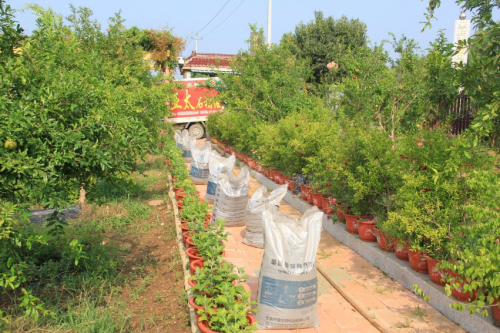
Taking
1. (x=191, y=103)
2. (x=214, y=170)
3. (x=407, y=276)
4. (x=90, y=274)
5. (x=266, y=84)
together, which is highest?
(x=266, y=84)

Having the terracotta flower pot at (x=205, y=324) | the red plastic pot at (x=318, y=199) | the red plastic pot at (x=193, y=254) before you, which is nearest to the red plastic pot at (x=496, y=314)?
the terracotta flower pot at (x=205, y=324)

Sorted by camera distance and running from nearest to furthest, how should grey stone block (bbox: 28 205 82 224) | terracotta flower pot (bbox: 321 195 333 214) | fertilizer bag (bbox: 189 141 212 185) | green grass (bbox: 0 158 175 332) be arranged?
green grass (bbox: 0 158 175 332) < terracotta flower pot (bbox: 321 195 333 214) < grey stone block (bbox: 28 205 82 224) < fertilizer bag (bbox: 189 141 212 185)

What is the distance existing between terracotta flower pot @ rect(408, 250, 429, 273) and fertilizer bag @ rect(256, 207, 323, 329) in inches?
55.8

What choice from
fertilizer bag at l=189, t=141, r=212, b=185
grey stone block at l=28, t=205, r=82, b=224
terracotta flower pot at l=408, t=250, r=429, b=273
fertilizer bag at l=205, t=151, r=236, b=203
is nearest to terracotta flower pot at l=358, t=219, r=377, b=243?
terracotta flower pot at l=408, t=250, r=429, b=273

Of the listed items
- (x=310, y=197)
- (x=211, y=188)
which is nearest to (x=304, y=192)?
(x=310, y=197)

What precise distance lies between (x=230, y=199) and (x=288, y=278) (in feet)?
10.7

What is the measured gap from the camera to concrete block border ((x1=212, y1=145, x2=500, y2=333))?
3498mm

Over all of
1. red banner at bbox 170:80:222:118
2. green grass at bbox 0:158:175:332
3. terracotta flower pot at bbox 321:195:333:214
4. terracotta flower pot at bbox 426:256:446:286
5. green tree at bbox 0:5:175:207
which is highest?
red banner at bbox 170:80:222:118

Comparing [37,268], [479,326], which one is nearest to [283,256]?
[479,326]

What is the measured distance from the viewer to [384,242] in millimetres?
5023

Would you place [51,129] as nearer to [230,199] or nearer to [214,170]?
[230,199]

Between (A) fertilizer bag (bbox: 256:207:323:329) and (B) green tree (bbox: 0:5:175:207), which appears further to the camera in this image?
(A) fertilizer bag (bbox: 256:207:323:329)

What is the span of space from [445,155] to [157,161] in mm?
11412

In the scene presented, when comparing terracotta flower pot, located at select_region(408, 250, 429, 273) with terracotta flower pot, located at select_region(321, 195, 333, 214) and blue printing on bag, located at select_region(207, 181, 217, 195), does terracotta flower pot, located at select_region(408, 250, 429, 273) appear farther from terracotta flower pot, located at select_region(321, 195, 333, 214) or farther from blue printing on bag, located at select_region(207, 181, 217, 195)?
blue printing on bag, located at select_region(207, 181, 217, 195)
